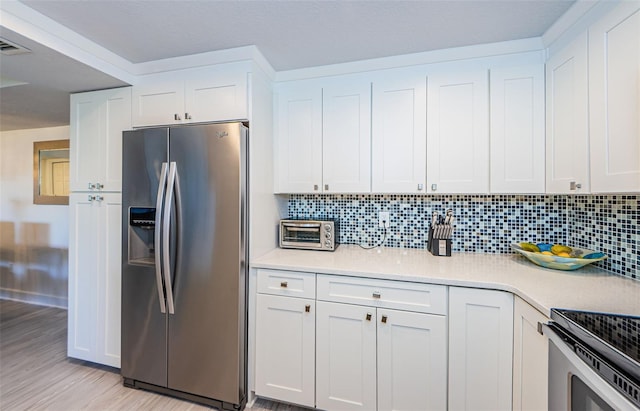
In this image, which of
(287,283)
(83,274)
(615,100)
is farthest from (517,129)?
(83,274)

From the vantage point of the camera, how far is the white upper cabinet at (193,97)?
180cm

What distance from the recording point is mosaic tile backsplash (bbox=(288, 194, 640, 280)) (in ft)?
4.95

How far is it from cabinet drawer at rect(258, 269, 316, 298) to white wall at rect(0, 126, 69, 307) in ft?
10.7

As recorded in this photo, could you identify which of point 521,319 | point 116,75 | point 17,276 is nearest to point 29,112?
point 116,75

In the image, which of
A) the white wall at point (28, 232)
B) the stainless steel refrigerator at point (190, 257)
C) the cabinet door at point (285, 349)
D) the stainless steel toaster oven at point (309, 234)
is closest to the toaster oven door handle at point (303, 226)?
the stainless steel toaster oven at point (309, 234)

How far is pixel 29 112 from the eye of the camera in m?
2.82

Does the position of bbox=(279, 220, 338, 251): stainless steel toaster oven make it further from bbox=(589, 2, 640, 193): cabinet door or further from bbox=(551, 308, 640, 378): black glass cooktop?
bbox=(589, 2, 640, 193): cabinet door

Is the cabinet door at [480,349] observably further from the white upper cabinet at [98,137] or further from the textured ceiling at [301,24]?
the white upper cabinet at [98,137]

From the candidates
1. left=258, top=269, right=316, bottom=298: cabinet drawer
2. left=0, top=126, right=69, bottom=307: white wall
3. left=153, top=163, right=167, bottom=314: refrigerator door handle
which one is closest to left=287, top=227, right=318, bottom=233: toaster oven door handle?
left=258, top=269, right=316, bottom=298: cabinet drawer

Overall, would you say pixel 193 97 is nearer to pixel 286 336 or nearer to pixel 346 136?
pixel 346 136

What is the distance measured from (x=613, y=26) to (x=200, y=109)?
85.9 inches

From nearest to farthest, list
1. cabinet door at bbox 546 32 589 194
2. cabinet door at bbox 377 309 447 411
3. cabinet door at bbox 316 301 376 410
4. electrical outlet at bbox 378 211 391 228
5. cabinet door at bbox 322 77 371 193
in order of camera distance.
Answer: cabinet door at bbox 546 32 589 194
cabinet door at bbox 377 309 447 411
cabinet door at bbox 316 301 376 410
cabinet door at bbox 322 77 371 193
electrical outlet at bbox 378 211 391 228

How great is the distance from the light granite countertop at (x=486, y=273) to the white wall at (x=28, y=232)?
331cm

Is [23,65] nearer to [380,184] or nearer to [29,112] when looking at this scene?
[29,112]
